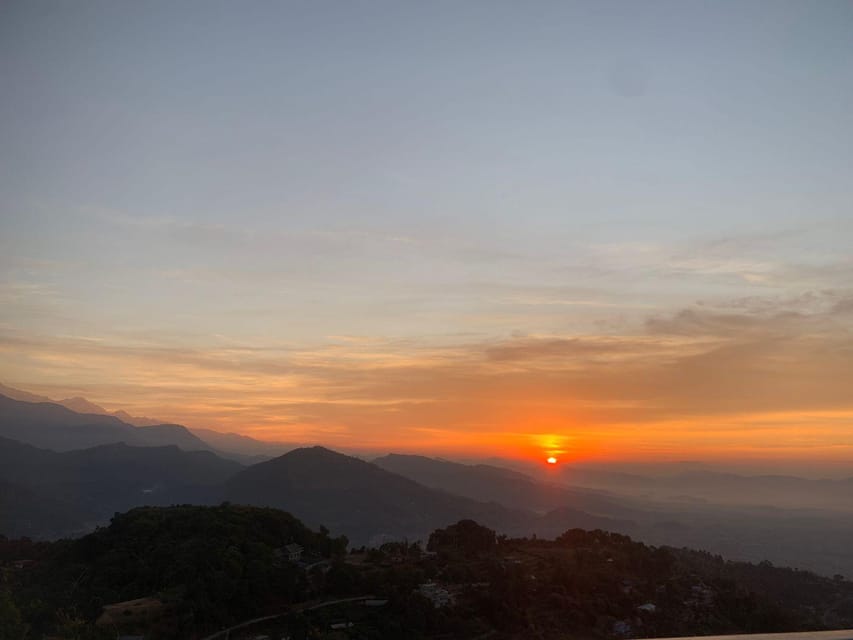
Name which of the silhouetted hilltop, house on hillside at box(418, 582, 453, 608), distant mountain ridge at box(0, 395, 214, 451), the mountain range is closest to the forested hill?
house on hillside at box(418, 582, 453, 608)

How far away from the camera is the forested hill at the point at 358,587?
11031 mm

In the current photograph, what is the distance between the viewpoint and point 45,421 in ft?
225

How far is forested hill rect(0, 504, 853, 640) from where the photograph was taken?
11031mm

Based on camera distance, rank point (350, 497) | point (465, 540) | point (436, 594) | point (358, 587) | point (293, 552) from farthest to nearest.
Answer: point (350, 497) < point (465, 540) < point (293, 552) < point (358, 587) < point (436, 594)

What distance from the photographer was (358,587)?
1301 cm

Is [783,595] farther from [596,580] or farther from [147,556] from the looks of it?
[147,556]

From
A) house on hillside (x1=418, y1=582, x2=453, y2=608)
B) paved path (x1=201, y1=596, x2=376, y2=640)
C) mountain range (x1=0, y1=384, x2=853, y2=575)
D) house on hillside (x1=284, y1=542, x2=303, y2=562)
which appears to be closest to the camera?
paved path (x1=201, y1=596, x2=376, y2=640)

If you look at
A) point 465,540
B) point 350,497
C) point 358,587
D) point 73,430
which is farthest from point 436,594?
point 73,430

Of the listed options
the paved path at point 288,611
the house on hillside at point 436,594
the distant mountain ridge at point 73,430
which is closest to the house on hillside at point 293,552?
the paved path at point 288,611

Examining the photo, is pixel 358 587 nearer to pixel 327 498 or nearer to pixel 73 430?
pixel 327 498

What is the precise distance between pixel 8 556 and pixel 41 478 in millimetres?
37491

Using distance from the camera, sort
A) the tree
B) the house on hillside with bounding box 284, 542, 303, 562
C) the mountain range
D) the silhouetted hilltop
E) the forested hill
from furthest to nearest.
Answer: the silhouetted hilltop < the mountain range < the tree < the house on hillside with bounding box 284, 542, 303, 562 < the forested hill

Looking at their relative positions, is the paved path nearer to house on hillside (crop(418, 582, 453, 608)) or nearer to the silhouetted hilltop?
house on hillside (crop(418, 582, 453, 608))

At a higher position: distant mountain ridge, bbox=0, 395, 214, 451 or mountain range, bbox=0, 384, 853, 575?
distant mountain ridge, bbox=0, 395, 214, 451
